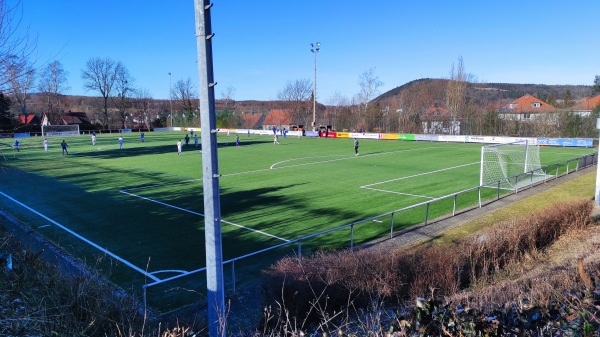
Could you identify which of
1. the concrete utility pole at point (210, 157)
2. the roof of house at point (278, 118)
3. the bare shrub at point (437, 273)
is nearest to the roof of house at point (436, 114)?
the roof of house at point (278, 118)

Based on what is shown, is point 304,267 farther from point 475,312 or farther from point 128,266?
point 128,266

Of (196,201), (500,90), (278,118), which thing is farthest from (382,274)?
(500,90)

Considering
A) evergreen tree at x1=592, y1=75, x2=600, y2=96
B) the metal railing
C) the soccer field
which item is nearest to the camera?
the metal railing

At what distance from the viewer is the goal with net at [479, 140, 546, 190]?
912 inches

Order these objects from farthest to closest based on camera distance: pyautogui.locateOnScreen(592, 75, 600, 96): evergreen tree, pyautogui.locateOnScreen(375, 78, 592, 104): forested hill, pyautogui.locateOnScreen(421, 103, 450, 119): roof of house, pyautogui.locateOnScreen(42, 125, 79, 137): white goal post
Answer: pyautogui.locateOnScreen(375, 78, 592, 104): forested hill < pyautogui.locateOnScreen(592, 75, 600, 96): evergreen tree < pyautogui.locateOnScreen(42, 125, 79, 137): white goal post < pyautogui.locateOnScreen(421, 103, 450, 119): roof of house

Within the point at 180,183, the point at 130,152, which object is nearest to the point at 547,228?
the point at 180,183

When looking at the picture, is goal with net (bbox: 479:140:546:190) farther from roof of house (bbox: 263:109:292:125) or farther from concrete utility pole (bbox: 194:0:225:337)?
roof of house (bbox: 263:109:292:125)

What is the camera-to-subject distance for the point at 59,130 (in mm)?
79625

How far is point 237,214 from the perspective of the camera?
62.0 ft

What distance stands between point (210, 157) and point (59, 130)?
85.6 metres

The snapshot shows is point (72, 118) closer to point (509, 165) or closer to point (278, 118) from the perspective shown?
point (278, 118)

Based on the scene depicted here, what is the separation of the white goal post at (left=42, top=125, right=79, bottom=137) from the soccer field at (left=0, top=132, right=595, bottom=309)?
40.3 m

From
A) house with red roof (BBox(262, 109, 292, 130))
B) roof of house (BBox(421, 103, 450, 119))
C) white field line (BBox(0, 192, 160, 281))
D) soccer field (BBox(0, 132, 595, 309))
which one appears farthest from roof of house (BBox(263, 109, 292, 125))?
white field line (BBox(0, 192, 160, 281))

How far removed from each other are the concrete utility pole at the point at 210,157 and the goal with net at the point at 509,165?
64.6ft
